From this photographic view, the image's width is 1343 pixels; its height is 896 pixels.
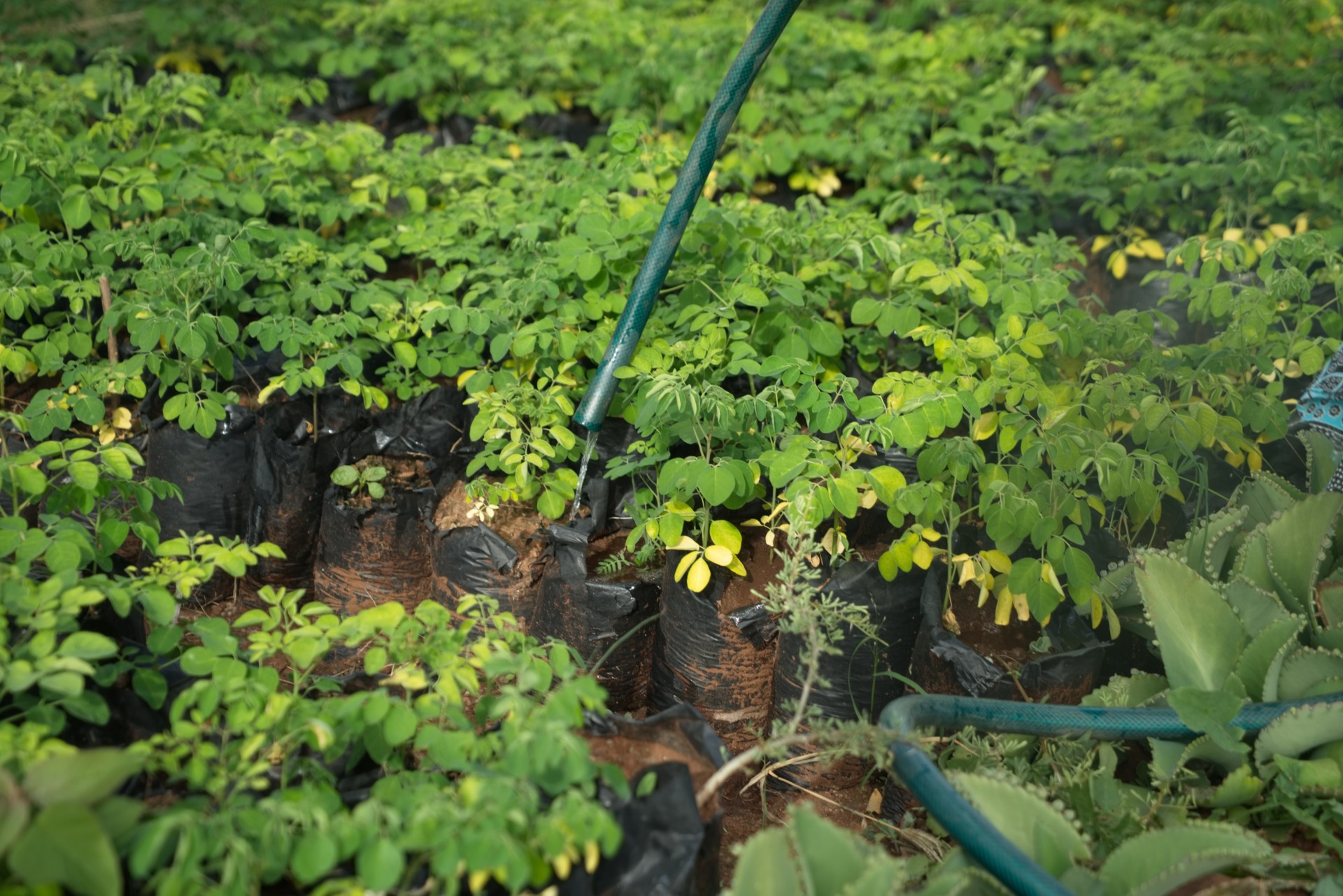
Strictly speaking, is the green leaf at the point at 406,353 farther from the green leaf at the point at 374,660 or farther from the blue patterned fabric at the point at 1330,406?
the blue patterned fabric at the point at 1330,406

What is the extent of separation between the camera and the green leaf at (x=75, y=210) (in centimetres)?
260

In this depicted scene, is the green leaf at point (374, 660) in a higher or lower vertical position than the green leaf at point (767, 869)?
higher

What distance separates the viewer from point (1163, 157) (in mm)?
3809

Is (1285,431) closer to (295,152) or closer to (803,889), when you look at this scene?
(803,889)

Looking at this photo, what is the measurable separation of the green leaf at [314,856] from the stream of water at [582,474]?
4.13 feet

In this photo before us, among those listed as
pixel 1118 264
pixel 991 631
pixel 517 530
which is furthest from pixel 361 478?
pixel 1118 264

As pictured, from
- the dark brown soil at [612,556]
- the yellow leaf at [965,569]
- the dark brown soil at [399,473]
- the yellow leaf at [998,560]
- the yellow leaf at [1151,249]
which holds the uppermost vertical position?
the yellow leaf at [1151,249]

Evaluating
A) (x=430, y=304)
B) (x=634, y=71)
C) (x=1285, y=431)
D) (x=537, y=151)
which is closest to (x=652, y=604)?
(x=430, y=304)

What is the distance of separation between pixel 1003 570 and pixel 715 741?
34.2 inches

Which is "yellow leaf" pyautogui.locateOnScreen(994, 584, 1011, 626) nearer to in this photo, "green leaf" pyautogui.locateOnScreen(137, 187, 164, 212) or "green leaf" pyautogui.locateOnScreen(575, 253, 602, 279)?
"green leaf" pyautogui.locateOnScreen(575, 253, 602, 279)

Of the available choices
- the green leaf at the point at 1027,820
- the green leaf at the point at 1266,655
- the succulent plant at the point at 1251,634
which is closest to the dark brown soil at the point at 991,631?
the succulent plant at the point at 1251,634

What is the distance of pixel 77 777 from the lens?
1.14 m

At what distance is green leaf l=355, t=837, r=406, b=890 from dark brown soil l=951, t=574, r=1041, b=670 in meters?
1.44

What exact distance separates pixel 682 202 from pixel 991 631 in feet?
4.13
